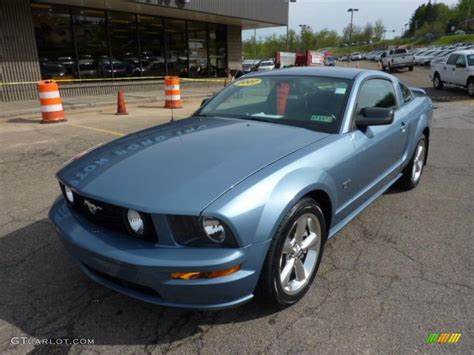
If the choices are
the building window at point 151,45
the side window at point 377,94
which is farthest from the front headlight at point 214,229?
the building window at point 151,45

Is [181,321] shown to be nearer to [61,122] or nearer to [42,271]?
[42,271]

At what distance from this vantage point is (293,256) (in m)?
2.69

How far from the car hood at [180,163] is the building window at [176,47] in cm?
1799

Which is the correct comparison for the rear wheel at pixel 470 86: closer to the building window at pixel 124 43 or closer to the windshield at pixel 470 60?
the windshield at pixel 470 60

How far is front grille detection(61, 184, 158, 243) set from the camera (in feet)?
7.58

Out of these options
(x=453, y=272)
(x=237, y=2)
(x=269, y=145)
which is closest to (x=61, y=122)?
(x=269, y=145)

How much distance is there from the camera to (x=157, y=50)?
64.8 ft

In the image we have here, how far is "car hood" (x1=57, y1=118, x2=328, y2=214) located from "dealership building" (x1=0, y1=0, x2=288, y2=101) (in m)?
12.3

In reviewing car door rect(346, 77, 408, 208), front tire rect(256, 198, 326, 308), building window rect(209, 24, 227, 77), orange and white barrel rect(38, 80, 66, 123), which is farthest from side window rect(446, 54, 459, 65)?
front tire rect(256, 198, 326, 308)

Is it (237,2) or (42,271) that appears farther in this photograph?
(237,2)

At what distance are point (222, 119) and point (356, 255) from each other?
1.67 metres

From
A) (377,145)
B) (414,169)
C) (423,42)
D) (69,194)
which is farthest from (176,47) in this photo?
(423,42)

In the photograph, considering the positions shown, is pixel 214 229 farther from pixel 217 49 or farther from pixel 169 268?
pixel 217 49

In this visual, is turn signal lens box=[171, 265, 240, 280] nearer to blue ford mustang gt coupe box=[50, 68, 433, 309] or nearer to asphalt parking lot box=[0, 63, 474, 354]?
blue ford mustang gt coupe box=[50, 68, 433, 309]
